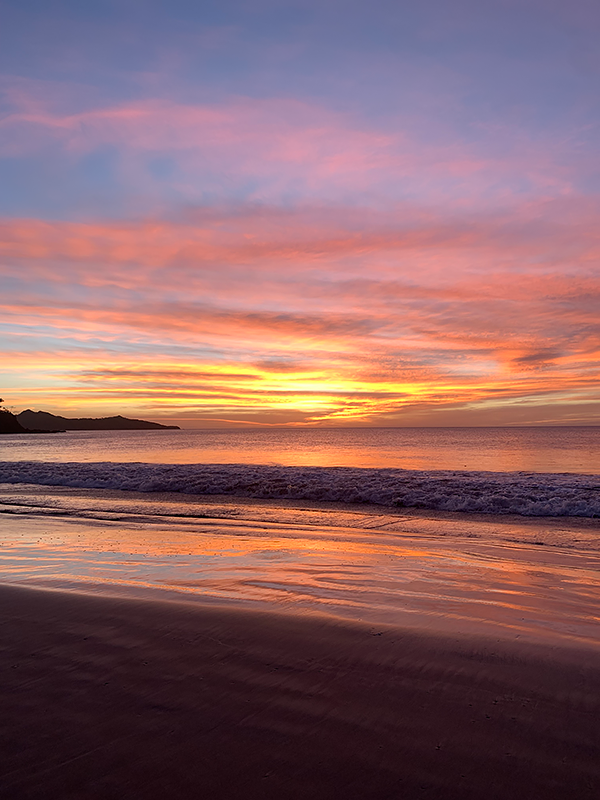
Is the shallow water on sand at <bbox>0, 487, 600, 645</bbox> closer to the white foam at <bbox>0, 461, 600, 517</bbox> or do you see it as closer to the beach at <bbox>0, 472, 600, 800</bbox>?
the beach at <bbox>0, 472, 600, 800</bbox>

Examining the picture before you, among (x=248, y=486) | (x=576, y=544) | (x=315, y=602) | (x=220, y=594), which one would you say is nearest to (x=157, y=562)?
(x=220, y=594)

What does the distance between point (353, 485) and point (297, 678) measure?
16.4 meters

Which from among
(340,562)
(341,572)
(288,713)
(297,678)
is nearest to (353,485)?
(340,562)

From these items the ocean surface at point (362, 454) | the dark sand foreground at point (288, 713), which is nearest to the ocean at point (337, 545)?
the dark sand foreground at point (288, 713)

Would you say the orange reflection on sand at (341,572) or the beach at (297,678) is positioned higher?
the beach at (297,678)

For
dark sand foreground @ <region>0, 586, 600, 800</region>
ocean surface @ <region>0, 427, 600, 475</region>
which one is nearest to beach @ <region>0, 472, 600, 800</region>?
dark sand foreground @ <region>0, 586, 600, 800</region>

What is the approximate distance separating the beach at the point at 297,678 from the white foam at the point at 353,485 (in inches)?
310

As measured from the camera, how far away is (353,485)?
20.2 metres

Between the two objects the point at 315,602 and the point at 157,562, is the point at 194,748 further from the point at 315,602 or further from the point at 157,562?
the point at 157,562

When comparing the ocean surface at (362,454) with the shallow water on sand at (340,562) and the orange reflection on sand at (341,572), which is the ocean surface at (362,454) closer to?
the shallow water on sand at (340,562)

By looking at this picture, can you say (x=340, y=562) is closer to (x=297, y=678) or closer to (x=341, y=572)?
(x=341, y=572)

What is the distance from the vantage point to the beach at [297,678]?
2.88m

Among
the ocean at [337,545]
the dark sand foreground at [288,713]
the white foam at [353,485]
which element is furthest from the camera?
the white foam at [353,485]

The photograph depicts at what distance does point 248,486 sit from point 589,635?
16.7 m
